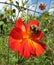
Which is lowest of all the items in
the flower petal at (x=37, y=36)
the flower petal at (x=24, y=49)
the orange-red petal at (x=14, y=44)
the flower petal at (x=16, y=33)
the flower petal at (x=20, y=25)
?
Result: the flower petal at (x=24, y=49)

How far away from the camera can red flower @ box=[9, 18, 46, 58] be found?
2.28 ft

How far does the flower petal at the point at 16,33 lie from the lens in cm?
71

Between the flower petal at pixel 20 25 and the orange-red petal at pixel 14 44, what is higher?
the flower petal at pixel 20 25

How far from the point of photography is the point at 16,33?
73 centimetres

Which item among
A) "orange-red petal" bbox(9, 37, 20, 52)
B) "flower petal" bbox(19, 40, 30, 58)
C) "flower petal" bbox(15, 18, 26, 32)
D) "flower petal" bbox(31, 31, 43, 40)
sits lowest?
"flower petal" bbox(19, 40, 30, 58)

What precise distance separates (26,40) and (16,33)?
37 millimetres

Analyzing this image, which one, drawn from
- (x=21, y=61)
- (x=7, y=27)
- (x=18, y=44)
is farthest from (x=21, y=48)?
(x=7, y=27)

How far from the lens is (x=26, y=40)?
2.42 feet

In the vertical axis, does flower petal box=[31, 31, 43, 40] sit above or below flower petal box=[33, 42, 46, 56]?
above

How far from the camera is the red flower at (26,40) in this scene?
27.4 inches

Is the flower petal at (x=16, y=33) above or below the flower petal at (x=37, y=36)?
above

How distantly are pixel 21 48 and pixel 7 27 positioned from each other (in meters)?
1.28

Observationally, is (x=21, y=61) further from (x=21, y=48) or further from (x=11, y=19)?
(x=11, y=19)

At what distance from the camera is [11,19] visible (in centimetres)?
187
